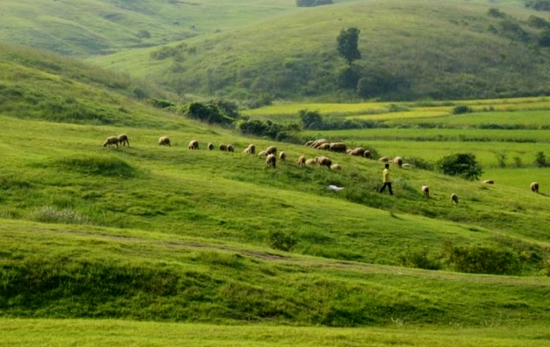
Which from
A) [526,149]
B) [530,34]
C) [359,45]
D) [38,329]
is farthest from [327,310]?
[530,34]

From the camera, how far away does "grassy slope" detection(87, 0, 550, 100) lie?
136 metres

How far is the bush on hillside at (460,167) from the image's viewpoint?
215 ft

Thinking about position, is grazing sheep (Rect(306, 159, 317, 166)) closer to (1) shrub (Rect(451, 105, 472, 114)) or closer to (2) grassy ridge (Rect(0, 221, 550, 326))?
(2) grassy ridge (Rect(0, 221, 550, 326))

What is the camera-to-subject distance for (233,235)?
3469cm

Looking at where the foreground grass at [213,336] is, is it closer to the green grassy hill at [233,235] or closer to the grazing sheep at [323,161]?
the green grassy hill at [233,235]

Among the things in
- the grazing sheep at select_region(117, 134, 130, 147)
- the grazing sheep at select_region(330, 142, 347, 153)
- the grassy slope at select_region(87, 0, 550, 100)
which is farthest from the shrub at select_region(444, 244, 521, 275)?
the grassy slope at select_region(87, 0, 550, 100)

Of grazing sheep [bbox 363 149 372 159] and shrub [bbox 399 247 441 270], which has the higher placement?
shrub [bbox 399 247 441 270]

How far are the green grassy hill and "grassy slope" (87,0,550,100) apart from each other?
243ft

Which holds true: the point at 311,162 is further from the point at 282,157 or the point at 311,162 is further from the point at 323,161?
the point at 282,157

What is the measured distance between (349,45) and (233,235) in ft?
370

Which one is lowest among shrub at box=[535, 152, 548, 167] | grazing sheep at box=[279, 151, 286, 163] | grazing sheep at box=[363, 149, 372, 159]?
shrub at box=[535, 152, 548, 167]

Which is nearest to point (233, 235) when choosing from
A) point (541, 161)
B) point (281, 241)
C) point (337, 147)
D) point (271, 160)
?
point (281, 241)

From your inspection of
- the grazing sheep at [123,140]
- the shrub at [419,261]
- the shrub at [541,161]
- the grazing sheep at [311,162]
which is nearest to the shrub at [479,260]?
the shrub at [419,261]

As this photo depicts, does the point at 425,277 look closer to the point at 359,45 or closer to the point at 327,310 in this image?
the point at 327,310
